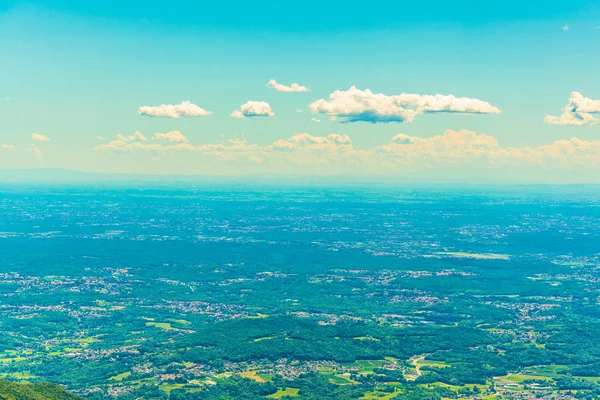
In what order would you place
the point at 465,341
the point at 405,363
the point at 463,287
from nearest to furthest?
the point at 405,363 < the point at 465,341 < the point at 463,287

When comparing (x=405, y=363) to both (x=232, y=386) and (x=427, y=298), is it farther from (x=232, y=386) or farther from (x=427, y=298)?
(x=427, y=298)

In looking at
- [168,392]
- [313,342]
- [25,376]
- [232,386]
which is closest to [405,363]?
[313,342]

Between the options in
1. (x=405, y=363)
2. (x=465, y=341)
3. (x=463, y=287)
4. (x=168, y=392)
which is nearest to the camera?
(x=168, y=392)

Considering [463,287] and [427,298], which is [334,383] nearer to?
[427,298]

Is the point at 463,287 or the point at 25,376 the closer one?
the point at 25,376

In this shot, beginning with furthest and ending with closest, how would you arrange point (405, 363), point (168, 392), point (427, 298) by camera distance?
1. point (427, 298)
2. point (405, 363)
3. point (168, 392)

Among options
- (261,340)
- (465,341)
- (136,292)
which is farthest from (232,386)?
(136,292)
